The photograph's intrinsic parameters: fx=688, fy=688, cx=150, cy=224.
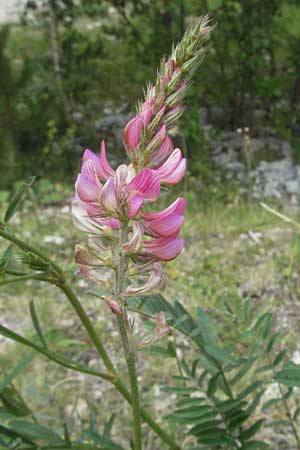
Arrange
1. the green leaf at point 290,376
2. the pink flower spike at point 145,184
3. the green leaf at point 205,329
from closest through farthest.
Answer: the pink flower spike at point 145,184
the green leaf at point 290,376
the green leaf at point 205,329

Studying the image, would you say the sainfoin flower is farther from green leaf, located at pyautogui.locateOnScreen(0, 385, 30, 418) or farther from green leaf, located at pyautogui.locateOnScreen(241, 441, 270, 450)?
green leaf, located at pyautogui.locateOnScreen(241, 441, 270, 450)

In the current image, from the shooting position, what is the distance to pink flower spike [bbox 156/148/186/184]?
2.83ft

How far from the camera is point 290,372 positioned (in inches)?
45.4

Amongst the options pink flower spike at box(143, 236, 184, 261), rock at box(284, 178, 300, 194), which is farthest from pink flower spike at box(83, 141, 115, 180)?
rock at box(284, 178, 300, 194)

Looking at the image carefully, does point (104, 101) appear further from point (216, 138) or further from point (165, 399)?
point (165, 399)

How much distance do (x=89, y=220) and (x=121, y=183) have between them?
0.08m

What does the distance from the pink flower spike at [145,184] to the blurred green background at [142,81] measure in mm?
3367

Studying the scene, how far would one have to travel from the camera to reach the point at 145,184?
2.69 feet

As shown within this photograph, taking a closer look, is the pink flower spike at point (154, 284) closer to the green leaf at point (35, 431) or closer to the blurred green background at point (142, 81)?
the green leaf at point (35, 431)

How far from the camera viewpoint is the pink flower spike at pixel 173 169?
2.83 ft

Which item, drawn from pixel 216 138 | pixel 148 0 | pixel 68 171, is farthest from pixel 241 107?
pixel 68 171

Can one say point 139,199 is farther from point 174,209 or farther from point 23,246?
point 23,246

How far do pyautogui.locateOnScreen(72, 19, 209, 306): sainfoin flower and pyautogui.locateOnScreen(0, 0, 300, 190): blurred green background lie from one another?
332 cm

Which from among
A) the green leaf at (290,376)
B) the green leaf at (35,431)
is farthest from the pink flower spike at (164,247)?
the green leaf at (35,431)
